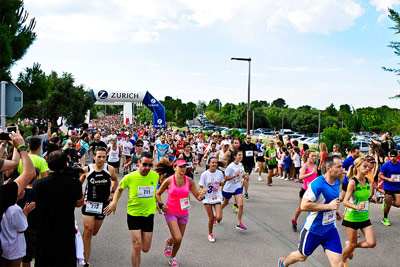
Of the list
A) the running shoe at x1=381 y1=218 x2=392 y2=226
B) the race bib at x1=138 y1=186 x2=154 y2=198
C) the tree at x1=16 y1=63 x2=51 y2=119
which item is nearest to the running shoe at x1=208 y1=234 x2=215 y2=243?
the race bib at x1=138 y1=186 x2=154 y2=198

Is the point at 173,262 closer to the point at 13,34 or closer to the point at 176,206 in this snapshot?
the point at 176,206

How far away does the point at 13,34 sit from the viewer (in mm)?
17266

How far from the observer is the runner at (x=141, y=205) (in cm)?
460

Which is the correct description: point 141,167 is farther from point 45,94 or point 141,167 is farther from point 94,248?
point 45,94

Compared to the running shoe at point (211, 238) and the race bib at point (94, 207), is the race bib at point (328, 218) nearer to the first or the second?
the running shoe at point (211, 238)

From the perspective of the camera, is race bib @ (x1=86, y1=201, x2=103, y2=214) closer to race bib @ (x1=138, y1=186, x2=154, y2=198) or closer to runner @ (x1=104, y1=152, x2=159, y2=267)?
runner @ (x1=104, y1=152, x2=159, y2=267)

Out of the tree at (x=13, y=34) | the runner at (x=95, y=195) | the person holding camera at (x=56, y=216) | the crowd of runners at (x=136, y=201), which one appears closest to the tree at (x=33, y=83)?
the tree at (x=13, y=34)

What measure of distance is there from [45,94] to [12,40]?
3.21m

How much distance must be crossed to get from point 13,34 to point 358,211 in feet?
60.6

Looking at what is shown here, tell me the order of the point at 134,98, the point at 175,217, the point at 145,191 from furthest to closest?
the point at 134,98 → the point at 175,217 → the point at 145,191

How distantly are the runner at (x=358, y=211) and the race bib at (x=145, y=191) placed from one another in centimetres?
281

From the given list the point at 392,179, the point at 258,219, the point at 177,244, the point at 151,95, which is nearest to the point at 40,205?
the point at 177,244

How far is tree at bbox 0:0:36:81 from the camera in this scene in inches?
617

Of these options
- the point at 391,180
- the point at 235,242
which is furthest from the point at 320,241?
the point at 391,180
